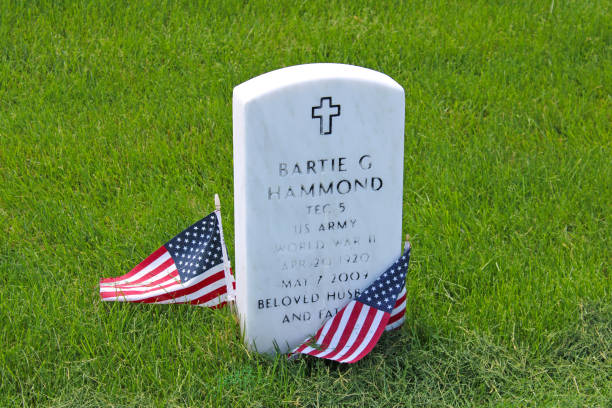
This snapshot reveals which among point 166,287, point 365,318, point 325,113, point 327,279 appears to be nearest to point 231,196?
point 166,287

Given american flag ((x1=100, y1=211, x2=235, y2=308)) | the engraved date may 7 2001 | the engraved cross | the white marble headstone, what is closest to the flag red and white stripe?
american flag ((x1=100, y1=211, x2=235, y2=308))

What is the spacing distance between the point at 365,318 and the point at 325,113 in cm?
95

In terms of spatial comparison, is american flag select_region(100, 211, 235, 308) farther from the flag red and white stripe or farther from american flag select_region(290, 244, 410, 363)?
american flag select_region(290, 244, 410, 363)

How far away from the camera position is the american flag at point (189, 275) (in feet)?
12.1

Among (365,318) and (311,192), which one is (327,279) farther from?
(311,192)

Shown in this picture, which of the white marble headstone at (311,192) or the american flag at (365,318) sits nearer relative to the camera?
the white marble headstone at (311,192)

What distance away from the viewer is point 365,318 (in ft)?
11.7

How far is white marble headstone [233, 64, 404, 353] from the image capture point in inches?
126

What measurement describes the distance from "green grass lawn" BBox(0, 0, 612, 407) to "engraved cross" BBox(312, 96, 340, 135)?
1.01 metres

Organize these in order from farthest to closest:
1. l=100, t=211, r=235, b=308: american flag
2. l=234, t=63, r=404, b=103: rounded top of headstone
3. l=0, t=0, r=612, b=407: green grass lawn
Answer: l=100, t=211, r=235, b=308: american flag, l=0, t=0, r=612, b=407: green grass lawn, l=234, t=63, r=404, b=103: rounded top of headstone

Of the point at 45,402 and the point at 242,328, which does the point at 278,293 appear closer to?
the point at 242,328

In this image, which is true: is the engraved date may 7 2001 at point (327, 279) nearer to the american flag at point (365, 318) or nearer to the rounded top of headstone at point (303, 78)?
the american flag at point (365, 318)

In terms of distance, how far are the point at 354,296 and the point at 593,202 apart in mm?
1745

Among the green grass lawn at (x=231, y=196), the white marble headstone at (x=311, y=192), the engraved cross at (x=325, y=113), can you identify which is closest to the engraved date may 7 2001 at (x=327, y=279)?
the white marble headstone at (x=311, y=192)
